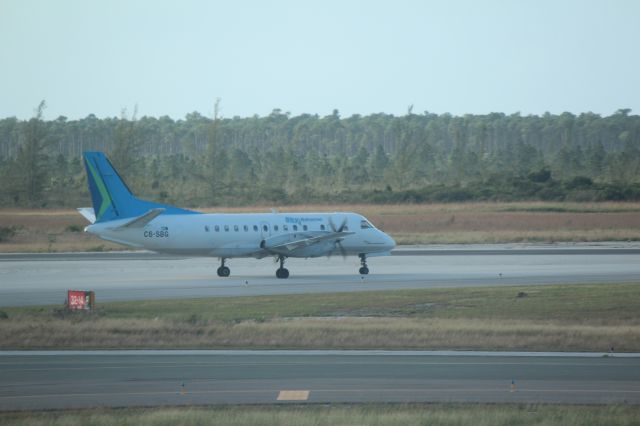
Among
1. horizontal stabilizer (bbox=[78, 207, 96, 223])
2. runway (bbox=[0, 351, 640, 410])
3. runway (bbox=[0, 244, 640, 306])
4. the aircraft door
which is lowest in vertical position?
runway (bbox=[0, 351, 640, 410])

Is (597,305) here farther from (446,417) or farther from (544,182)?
(544,182)

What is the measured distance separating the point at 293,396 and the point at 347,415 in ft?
7.48

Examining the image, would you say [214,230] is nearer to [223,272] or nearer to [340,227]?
[223,272]

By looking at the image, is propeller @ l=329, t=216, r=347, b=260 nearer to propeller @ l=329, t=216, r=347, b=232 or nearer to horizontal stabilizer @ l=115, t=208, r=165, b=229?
propeller @ l=329, t=216, r=347, b=232

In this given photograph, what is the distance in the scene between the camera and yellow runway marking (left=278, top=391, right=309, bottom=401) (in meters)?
19.0

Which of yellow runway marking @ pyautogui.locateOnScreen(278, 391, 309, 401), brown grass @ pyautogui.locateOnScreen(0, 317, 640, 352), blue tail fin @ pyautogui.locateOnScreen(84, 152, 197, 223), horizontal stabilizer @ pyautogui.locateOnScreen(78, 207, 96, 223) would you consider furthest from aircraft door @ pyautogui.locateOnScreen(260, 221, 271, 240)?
yellow runway marking @ pyautogui.locateOnScreen(278, 391, 309, 401)

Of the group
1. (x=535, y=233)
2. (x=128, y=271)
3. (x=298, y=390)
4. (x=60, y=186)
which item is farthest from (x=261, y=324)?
(x=60, y=186)

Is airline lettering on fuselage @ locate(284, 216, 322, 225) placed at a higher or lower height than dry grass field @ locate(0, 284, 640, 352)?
higher

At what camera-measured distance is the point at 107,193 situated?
42.3m

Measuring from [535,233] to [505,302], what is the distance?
35137mm

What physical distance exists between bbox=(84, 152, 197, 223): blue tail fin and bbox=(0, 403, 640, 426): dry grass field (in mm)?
25085

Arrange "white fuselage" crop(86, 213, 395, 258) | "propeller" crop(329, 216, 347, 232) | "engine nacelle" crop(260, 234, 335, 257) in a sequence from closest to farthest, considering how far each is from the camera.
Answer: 1. "white fuselage" crop(86, 213, 395, 258)
2. "engine nacelle" crop(260, 234, 335, 257)
3. "propeller" crop(329, 216, 347, 232)

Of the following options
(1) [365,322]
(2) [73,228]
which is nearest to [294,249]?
(1) [365,322]

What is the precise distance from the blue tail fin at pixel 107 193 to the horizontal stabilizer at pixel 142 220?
478 mm
